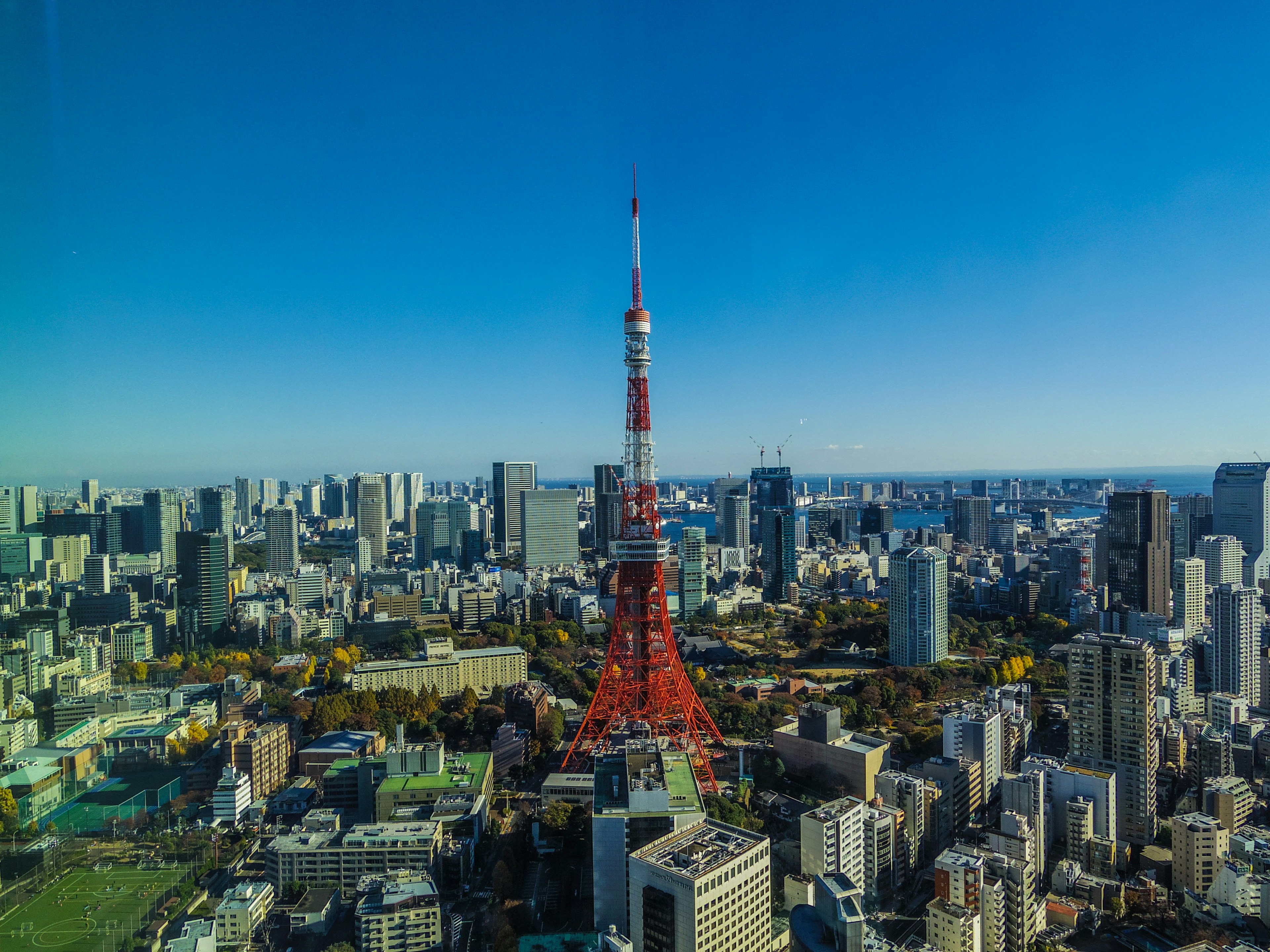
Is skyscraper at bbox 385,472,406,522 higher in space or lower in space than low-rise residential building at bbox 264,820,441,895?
higher

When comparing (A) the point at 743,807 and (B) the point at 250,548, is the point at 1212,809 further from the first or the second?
(B) the point at 250,548

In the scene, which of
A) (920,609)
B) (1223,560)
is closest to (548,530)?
(920,609)

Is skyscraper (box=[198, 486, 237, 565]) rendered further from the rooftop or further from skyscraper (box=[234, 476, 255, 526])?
the rooftop

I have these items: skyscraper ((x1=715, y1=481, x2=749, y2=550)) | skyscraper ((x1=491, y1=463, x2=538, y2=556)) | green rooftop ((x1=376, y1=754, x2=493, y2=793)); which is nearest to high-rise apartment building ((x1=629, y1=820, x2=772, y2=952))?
green rooftop ((x1=376, y1=754, x2=493, y2=793))

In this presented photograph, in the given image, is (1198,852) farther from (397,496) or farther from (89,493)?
(397,496)

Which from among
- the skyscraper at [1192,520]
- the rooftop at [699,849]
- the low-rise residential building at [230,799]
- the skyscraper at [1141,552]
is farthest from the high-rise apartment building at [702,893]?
the skyscraper at [1192,520]

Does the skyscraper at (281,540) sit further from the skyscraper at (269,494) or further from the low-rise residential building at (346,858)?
the low-rise residential building at (346,858)
